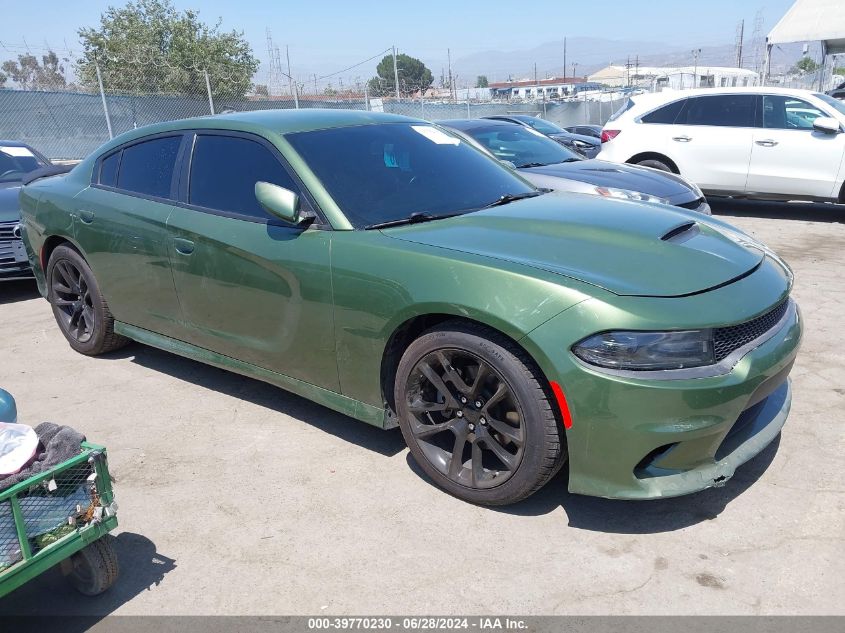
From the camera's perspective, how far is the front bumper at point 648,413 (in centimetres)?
258

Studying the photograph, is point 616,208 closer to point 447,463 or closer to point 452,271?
point 452,271

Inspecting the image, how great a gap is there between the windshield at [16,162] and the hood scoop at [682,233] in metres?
7.20

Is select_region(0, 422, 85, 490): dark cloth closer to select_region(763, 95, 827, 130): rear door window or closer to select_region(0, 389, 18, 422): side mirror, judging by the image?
select_region(0, 389, 18, 422): side mirror

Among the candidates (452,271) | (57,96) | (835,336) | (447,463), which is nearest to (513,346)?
(452,271)

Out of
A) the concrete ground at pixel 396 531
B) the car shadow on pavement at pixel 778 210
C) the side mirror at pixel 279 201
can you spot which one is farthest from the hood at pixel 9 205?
the car shadow on pavement at pixel 778 210

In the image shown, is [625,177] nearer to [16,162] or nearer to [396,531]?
[396,531]

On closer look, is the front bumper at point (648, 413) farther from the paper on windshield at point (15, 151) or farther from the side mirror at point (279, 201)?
the paper on windshield at point (15, 151)

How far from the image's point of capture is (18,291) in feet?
24.8

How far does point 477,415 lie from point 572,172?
4639 millimetres

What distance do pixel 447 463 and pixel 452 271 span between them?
858 millimetres

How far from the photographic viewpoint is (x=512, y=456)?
290 centimetres

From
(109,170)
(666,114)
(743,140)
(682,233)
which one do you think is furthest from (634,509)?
(666,114)

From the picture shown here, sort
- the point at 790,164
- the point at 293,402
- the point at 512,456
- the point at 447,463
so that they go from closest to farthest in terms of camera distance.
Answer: the point at 512,456 → the point at 447,463 → the point at 293,402 → the point at 790,164

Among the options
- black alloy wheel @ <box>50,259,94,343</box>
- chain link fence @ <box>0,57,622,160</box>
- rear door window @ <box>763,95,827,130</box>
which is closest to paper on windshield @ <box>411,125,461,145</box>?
black alloy wheel @ <box>50,259,94,343</box>
